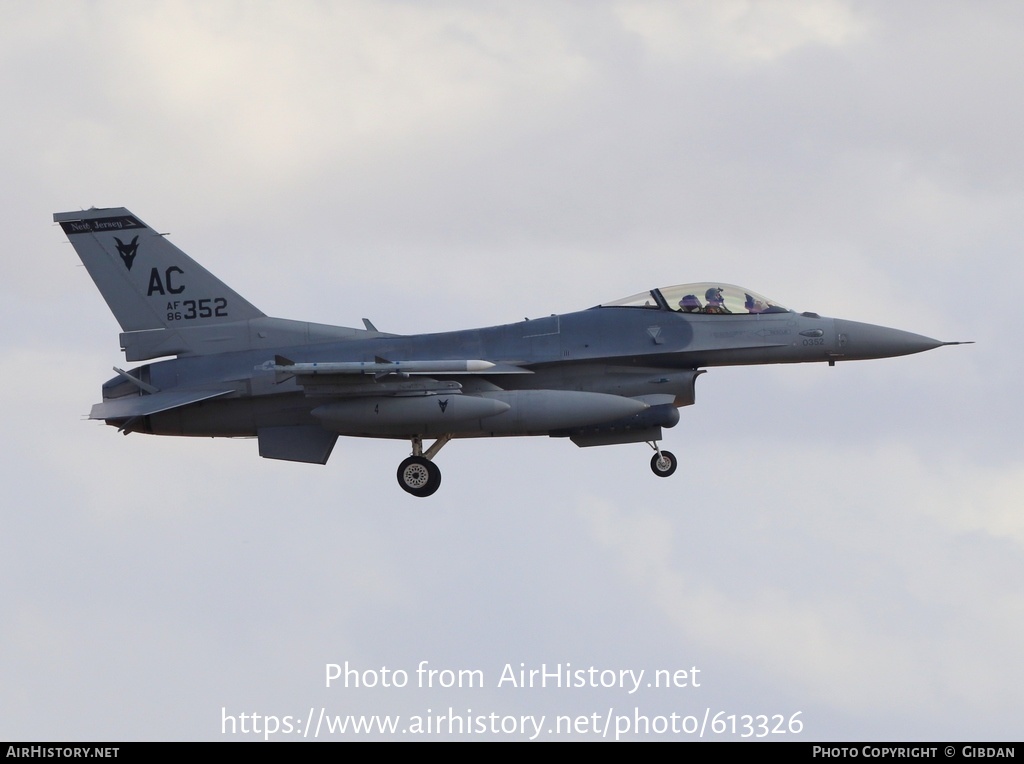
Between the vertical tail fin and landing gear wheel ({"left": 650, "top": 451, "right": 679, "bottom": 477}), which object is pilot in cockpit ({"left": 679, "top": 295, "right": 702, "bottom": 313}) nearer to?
landing gear wheel ({"left": 650, "top": 451, "right": 679, "bottom": 477})

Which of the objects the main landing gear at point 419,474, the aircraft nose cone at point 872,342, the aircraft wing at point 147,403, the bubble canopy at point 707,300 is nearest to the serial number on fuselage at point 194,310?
the aircraft wing at point 147,403

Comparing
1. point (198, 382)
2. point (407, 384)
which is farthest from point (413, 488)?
point (198, 382)

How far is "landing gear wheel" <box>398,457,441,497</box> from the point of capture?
23.4 metres

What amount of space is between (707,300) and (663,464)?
8.64 feet

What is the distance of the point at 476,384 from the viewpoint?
75.9 feet

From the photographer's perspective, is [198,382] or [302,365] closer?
[302,365]

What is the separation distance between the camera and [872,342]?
23.5m

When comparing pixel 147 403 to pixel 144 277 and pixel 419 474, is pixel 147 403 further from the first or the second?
pixel 419 474

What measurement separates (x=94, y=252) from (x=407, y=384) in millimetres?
5990

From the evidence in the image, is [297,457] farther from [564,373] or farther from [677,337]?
[677,337]

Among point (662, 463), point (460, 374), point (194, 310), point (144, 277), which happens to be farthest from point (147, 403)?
point (662, 463)

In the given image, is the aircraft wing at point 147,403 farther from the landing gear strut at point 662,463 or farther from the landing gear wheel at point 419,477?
the landing gear strut at point 662,463

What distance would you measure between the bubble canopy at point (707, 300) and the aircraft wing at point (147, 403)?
6.60m

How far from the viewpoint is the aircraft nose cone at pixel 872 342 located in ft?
77.0
